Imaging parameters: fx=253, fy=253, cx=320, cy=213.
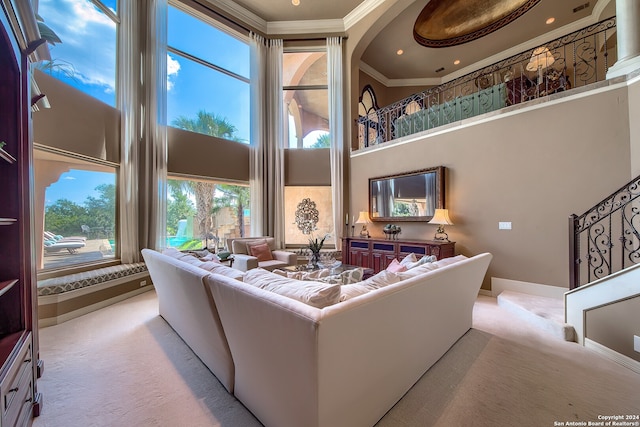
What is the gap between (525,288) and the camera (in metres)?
3.78

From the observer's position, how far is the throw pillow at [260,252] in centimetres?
510

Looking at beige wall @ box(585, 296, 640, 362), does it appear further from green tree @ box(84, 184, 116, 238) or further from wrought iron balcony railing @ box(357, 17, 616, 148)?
green tree @ box(84, 184, 116, 238)

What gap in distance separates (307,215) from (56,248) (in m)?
4.63

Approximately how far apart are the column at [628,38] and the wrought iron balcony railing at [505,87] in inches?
17.7

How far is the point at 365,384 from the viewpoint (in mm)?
1439

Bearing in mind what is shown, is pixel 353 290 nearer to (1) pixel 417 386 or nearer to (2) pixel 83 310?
(1) pixel 417 386

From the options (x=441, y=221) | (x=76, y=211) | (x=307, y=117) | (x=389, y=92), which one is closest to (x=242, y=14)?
(x=307, y=117)

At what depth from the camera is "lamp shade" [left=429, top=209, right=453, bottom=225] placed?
4.32 m

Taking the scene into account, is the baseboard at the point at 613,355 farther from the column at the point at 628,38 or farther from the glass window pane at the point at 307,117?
the glass window pane at the point at 307,117

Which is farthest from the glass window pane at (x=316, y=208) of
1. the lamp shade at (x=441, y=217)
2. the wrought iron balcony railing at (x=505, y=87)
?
the lamp shade at (x=441, y=217)

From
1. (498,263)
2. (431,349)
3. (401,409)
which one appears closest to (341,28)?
(498,263)

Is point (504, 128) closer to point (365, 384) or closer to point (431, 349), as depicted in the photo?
point (431, 349)

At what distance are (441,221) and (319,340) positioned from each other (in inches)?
152

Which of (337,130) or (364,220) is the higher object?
(337,130)
